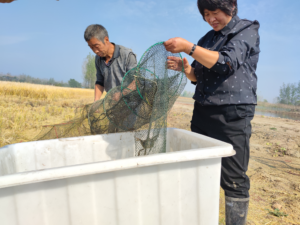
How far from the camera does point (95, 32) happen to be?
8.25 ft

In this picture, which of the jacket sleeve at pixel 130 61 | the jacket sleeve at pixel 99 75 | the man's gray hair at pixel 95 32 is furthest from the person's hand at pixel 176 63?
the jacket sleeve at pixel 99 75

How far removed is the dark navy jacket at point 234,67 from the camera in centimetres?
140

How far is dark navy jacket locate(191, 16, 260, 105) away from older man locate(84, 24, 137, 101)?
1387 millimetres

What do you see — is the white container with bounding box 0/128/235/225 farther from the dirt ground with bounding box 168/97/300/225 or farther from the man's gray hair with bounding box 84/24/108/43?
the man's gray hair with bounding box 84/24/108/43

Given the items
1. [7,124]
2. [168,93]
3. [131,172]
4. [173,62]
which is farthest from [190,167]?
[7,124]

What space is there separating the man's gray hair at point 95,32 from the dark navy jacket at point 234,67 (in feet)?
4.88

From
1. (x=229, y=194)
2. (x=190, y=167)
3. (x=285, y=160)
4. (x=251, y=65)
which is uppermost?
(x=251, y=65)

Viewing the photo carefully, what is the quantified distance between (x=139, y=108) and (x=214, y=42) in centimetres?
91

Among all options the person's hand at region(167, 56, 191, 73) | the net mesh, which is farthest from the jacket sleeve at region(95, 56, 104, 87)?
the person's hand at region(167, 56, 191, 73)

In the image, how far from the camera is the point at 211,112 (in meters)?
1.65

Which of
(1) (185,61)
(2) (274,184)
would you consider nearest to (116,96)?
(1) (185,61)

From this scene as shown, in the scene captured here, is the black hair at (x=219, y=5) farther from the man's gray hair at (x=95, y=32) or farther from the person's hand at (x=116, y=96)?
the man's gray hair at (x=95, y=32)

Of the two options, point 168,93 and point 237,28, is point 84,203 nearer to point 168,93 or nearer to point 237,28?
point 168,93

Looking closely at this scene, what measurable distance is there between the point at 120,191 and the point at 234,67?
3.54ft
